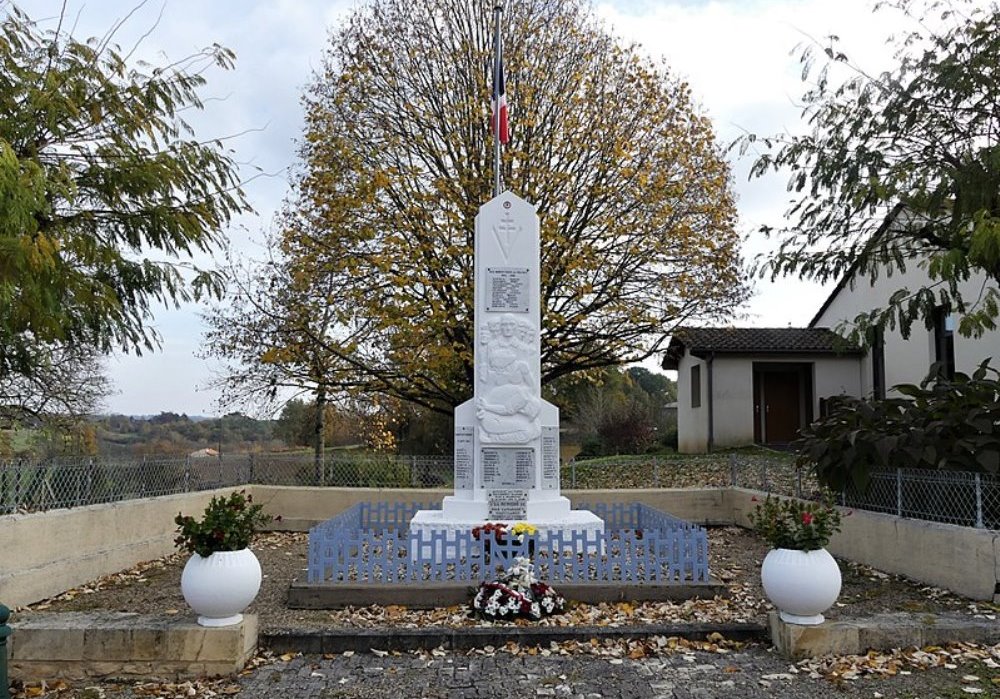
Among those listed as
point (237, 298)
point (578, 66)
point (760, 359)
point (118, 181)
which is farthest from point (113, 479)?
point (760, 359)

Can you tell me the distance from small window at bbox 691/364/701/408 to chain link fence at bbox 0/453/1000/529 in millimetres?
5439

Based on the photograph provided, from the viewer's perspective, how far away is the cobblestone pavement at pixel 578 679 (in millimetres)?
4809

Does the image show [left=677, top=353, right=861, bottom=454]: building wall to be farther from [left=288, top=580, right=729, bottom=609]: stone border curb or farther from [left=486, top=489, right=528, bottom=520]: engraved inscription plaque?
Answer: [left=288, top=580, right=729, bottom=609]: stone border curb

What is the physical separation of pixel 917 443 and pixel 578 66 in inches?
412

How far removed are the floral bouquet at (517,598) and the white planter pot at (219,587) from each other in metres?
1.89

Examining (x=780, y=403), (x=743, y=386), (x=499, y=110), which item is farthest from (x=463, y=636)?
(x=780, y=403)

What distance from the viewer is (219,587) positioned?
5.25 metres

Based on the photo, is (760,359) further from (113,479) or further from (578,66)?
(113,479)

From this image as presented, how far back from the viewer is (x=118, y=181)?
22.4 ft

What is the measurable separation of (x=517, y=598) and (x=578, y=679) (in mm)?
1326

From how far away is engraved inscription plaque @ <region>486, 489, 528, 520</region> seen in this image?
9.58 m

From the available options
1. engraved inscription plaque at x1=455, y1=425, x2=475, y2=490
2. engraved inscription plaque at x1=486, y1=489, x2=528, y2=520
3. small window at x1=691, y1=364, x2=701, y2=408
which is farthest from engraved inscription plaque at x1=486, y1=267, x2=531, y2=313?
small window at x1=691, y1=364, x2=701, y2=408

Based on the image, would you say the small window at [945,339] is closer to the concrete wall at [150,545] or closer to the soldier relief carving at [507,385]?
Result: the concrete wall at [150,545]

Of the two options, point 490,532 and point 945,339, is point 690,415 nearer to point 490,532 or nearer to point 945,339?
point 945,339
